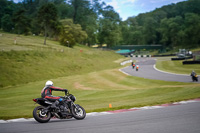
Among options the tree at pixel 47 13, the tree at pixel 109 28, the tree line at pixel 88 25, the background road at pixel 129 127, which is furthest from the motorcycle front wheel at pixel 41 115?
the tree at pixel 109 28

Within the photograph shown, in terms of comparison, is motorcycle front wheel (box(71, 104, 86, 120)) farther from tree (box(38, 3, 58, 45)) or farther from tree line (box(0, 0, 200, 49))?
tree line (box(0, 0, 200, 49))

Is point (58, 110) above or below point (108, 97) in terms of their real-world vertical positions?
above

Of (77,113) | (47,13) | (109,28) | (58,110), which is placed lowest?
(77,113)

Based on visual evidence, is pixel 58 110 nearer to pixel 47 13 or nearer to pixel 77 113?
pixel 77 113

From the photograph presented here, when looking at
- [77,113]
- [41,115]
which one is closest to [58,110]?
[41,115]

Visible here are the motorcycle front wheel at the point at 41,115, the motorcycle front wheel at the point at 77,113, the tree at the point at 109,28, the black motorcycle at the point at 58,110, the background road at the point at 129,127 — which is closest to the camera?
the background road at the point at 129,127

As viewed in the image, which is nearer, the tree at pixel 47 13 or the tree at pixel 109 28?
the tree at pixel 47 13

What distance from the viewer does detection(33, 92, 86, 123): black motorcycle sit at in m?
8.73

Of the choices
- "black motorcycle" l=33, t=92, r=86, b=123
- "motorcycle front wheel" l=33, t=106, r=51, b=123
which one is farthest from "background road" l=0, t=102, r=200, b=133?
"black motorcycle" l=33, t=92, r=86, b=123

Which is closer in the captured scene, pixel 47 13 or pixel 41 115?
pixel 41 115

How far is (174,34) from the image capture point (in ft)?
413

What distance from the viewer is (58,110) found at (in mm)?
9031

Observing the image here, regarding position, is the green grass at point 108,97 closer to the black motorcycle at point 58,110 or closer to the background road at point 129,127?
the black motorcycle at point 58,110

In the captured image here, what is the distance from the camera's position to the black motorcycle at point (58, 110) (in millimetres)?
8727
